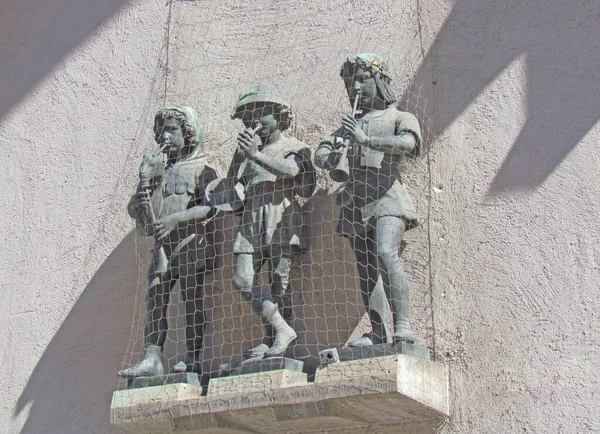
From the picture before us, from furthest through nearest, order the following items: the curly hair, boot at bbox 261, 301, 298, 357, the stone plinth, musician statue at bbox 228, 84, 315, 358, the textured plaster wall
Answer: the textured plaster wall < the curly hair < musician statue at bbox 228, 84, 315, 358 < boot at bbox 261, 301, 298, 357 < the stone plinth

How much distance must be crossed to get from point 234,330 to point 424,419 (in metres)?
0.77

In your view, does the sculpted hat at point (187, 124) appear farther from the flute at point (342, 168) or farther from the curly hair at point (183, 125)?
the flute at point (342, 168)

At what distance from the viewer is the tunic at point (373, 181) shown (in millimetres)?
3432

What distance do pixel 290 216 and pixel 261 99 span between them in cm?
42

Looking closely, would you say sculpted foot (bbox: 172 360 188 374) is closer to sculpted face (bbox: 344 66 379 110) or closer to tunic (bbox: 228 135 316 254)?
tunic (bbox: 228 135 316 254)

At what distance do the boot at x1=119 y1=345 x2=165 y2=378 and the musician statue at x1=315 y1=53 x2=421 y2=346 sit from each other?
2.38ft

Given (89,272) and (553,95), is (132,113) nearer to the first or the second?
(89,272)

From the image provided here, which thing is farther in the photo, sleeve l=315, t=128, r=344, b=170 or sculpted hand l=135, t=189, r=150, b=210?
sculpted hand l=135, t=189, r=150, b=210

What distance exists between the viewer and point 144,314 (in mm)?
3947

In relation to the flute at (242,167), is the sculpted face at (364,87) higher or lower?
higher

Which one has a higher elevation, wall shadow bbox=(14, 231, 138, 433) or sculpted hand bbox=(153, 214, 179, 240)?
sculpted hand bbox=(153, 214, 179, 240)

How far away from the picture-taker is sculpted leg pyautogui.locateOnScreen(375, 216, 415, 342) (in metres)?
3.28

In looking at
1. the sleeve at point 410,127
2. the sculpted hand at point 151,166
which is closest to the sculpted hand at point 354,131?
the sleeve at point 410,127

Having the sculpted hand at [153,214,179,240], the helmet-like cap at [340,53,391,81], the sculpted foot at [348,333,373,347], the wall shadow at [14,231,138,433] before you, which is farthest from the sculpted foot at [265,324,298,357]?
the helmet-like cap at [340,53,391,81]
